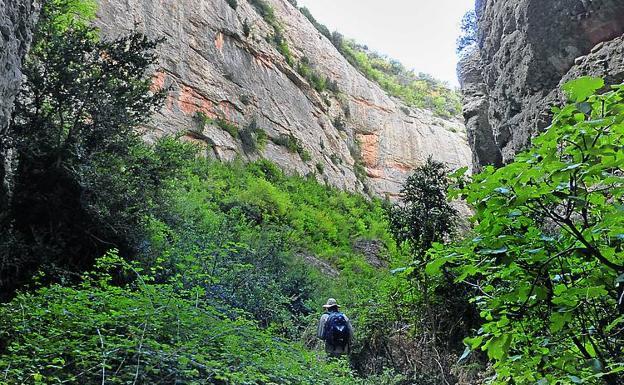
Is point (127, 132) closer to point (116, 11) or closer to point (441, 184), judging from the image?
point (441, 184)

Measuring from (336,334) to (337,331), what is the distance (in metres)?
0.05

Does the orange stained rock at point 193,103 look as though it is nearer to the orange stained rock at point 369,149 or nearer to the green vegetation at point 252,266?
the green vegetation at point 252,266

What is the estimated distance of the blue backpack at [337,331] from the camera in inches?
320

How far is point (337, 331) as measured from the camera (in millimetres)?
8148

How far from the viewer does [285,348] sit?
20.6ft

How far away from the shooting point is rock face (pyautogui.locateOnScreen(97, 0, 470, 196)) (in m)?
20.5

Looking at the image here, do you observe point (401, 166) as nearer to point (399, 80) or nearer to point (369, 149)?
point (369, 149)

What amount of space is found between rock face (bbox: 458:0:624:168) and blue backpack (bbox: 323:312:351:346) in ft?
17.4

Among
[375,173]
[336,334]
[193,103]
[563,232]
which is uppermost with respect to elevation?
[375,173]

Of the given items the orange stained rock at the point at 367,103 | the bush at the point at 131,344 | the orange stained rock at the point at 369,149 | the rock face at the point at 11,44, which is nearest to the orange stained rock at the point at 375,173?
A: the orange stained rock at the point at 369,149

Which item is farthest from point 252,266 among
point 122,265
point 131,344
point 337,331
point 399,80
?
point 399,80

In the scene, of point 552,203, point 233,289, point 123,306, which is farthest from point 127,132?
point 552,203

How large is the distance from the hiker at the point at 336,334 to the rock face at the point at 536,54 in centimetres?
533

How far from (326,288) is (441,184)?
12.5 feet
